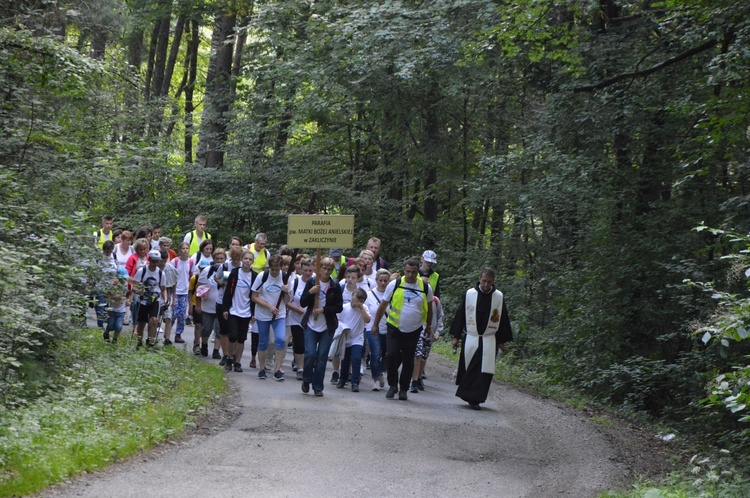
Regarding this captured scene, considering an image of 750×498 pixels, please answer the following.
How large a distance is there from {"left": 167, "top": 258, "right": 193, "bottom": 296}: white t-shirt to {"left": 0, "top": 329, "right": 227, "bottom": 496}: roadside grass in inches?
96.0

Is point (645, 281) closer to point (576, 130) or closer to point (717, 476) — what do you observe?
point (576, 130)

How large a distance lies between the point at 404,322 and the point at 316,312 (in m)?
1.33

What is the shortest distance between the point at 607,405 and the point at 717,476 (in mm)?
6446

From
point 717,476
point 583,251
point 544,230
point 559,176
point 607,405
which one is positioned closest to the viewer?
point 717,476

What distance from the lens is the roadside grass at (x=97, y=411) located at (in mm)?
7234

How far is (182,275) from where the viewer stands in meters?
17.0

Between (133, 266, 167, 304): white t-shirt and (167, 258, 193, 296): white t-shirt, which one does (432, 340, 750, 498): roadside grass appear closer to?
(133, 266, 167, 304): white t-shirt

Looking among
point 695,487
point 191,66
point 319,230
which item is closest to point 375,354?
point 319,230

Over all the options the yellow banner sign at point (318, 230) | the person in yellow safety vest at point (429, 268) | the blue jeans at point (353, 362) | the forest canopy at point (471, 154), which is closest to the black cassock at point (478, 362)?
the person in yellow safety vest at point (429, 268)

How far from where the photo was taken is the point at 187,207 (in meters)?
27.5

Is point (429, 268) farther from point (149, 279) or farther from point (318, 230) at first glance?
point (149, 279)

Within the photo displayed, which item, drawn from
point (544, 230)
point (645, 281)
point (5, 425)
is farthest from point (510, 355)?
point (5, 425)

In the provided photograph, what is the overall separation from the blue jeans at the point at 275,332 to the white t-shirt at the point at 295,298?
177 mm

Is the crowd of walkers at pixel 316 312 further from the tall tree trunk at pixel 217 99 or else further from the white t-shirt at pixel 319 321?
the tall tree trunk at pixel 217 99
